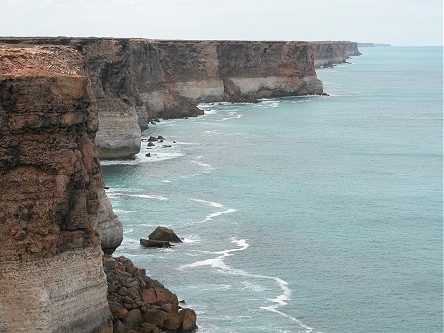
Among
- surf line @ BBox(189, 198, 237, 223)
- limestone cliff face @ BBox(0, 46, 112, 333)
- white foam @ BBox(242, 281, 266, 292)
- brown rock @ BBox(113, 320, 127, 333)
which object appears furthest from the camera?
surf line @ BBox(189, 198, 237, 223)

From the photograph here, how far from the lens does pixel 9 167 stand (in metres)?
29.5

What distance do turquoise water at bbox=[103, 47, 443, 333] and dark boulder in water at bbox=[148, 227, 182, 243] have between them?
0.73 m

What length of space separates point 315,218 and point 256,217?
364cm

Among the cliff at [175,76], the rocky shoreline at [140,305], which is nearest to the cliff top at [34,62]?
the rocky shoreline at [140,305]

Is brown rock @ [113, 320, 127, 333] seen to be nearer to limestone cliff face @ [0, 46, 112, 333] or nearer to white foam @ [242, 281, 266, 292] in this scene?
limestone cliff face @ [0, 46, 112, 333]

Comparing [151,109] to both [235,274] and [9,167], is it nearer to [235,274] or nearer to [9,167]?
[235,274]

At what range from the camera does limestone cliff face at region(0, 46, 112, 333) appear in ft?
95.8

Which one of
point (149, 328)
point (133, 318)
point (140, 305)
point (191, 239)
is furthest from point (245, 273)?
point (133, 318)

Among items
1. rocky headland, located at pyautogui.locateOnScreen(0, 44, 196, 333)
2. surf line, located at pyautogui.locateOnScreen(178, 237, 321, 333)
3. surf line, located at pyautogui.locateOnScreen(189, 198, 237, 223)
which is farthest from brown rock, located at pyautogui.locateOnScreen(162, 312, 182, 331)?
surf line, located at pyautogui.locateOnScreen(189, 198, 237, 223)

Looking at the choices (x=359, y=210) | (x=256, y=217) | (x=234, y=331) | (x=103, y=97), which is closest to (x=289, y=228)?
(x=256, y=217)

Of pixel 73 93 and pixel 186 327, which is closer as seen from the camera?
pixel 73 93

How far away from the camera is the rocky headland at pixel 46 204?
29.2 metres

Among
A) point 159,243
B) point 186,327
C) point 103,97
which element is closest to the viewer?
point 186,327

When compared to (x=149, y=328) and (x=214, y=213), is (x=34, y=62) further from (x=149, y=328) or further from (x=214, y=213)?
(x=214, y=213)
